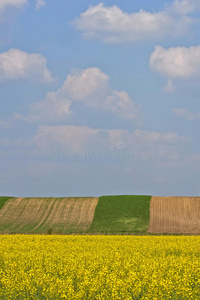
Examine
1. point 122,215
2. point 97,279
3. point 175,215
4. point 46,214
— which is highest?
point 97,279

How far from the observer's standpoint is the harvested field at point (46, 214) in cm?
5994

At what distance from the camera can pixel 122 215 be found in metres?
64.6

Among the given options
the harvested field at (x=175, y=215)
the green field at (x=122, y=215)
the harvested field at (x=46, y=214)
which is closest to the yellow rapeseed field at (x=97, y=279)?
the green field at (x=122, y=215)

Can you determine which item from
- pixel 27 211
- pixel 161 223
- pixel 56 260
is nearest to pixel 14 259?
pixel 56 260

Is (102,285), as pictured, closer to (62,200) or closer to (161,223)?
(161,223)

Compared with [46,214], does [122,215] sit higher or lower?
lower

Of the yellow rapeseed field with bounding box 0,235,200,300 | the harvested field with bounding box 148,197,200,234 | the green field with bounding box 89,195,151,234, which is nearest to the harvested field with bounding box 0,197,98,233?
the green field with bounding box 89,195,151,234

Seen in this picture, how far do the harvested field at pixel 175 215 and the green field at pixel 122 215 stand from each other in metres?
1.13

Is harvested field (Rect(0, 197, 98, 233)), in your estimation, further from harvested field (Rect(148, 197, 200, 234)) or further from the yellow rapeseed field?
the yellow rapeseed field

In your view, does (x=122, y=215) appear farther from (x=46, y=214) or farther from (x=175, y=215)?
(x=46, y=214)

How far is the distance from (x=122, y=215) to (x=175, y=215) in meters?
7.67

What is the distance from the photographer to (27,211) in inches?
2704

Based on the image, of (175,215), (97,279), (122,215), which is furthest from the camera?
(122,215)

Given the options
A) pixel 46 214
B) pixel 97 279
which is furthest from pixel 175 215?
pixel 97 279
